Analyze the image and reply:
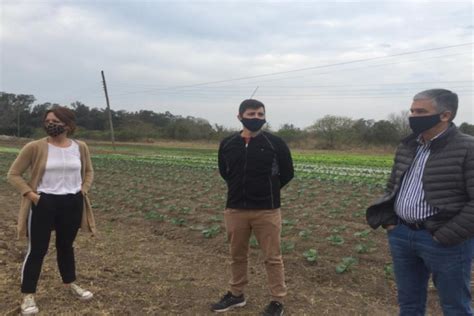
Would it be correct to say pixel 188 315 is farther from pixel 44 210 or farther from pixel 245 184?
pixel 44 210

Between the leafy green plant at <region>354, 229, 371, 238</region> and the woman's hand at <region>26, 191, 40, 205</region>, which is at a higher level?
the woman's hand at <region>26, 191, 40, 205</region>

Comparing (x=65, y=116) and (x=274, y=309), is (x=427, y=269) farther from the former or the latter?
(x=65, y=116)

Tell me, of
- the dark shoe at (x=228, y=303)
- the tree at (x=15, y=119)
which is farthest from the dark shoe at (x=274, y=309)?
the tree at (x=15, y=119)

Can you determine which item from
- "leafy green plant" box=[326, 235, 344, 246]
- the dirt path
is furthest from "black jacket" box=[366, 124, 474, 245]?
"leafy green plant" box=[326, 235, 344, 246]

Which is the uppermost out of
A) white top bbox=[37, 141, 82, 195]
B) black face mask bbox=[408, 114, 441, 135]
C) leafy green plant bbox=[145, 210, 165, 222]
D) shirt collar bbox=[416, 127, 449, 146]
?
black face mask bbox=[408, 114, 441, 135]

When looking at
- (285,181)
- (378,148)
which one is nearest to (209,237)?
(285,181)

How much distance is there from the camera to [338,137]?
176ft

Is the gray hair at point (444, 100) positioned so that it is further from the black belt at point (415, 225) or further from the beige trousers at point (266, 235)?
the beige trousers at point (266, 235)

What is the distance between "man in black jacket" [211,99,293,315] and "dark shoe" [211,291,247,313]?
1.14 feet

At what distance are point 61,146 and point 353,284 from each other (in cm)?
365

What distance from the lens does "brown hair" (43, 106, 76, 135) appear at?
13.9 ft

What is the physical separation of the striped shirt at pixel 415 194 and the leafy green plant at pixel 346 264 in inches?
97.7

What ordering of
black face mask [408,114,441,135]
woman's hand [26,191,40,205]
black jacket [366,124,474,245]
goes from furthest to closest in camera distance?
woman's hand [26,191,40,205], black face mask [408,114,441,135], black jacket [366,124,474,245]

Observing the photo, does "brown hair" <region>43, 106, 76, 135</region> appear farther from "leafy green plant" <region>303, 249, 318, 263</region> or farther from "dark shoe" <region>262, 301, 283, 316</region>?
"leafy green plant" <region>303, 249, 318, 263</region>
